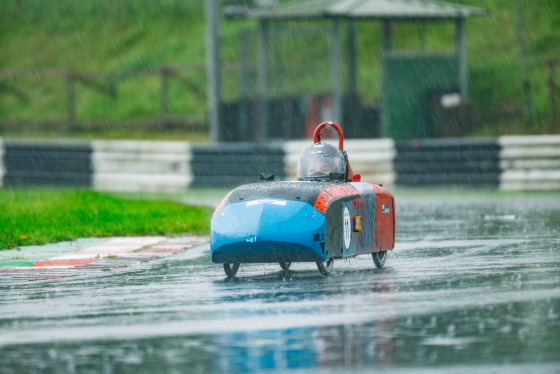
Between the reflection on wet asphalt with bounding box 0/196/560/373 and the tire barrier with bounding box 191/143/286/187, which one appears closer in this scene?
the reflection on wet asphalt with bounding box 0/196/560/373

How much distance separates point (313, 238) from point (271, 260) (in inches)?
16.4

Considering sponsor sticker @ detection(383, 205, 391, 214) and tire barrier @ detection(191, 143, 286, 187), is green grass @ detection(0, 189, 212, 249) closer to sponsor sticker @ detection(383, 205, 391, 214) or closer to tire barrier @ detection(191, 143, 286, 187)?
tire barrier @ detection(191, 143, 286, 187)

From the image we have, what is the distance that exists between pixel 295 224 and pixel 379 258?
66.5 inches

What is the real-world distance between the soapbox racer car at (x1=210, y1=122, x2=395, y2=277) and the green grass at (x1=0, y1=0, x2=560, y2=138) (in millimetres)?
16376

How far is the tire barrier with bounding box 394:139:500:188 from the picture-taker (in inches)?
940

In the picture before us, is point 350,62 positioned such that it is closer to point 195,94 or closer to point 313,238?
point 195,94

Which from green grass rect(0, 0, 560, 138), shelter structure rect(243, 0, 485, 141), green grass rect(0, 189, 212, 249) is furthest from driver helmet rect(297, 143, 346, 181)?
green grass rect(0, 0, 560, 138)

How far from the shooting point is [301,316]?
929 centimetres

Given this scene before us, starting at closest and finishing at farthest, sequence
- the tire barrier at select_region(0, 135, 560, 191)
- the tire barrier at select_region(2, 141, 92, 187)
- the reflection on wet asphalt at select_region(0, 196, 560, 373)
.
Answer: the reflection on wet asphalt at select_region(0, 196, 560, 373) < the tire barrier at select_region(0, 135, 560, 191) < the tire barrier at select_region(2, 141, 92, 187)

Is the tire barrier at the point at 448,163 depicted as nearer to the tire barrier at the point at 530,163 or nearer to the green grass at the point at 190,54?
the tire barrier at the point at 530,163

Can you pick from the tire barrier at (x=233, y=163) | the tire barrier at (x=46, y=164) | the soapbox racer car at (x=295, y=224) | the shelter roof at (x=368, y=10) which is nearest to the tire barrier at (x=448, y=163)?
the tire barrier at (x=233, y=163)

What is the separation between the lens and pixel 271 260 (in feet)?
37.8

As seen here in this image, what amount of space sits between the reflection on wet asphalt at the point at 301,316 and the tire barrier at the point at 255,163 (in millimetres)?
9854

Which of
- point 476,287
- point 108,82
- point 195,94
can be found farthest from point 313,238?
point 108,82
